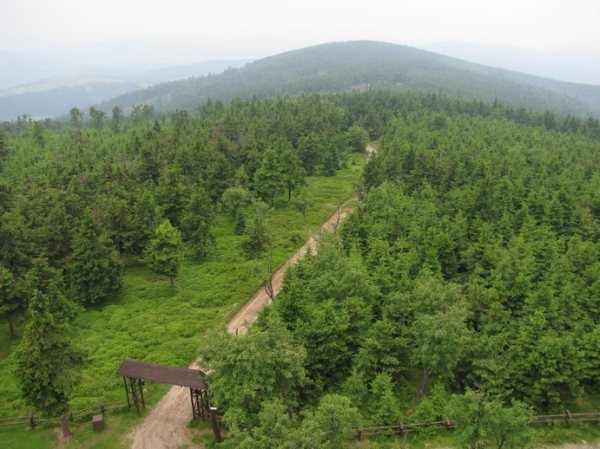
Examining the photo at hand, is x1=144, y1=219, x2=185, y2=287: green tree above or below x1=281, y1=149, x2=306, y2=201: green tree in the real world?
below

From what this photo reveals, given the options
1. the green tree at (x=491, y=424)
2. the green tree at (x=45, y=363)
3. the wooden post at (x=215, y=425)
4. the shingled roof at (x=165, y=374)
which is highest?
the green tree at (x=45, y=363)

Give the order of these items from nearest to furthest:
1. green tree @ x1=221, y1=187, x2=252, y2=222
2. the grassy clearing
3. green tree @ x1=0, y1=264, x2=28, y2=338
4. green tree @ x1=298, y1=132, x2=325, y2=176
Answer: the grassy clearing, green tree @ x1=0, y1=264, x2=28, y2=338, green tree @ x1=221, y1=187, x2=252, y2=222, green tree @ x1=298, y1=132, x2=325, y2=176

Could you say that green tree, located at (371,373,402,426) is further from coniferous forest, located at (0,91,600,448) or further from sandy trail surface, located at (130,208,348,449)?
sandy trail surface, located at (130,208,348,449)

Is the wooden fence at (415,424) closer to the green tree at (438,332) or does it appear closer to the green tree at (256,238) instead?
the green tree at (438,332)

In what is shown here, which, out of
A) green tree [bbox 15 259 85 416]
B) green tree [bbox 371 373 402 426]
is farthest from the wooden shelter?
green tree [bbox 371 373 402 426]

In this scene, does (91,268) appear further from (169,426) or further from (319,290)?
(319,290)

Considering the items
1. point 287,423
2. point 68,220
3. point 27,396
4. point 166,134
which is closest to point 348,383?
point 287,423

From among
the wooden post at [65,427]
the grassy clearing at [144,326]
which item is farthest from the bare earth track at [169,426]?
the wooden post at [65,427]

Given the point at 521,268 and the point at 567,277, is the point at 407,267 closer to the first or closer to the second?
the point at 521,268
